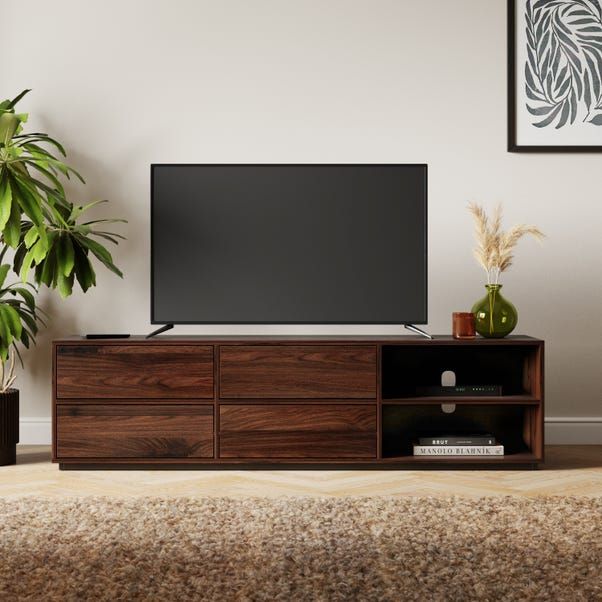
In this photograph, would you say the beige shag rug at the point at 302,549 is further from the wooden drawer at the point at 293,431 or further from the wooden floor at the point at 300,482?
the wooden drawer at the point at 293,431

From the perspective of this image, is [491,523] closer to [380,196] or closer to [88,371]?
[380,196]

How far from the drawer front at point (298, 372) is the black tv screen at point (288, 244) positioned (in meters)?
0.17

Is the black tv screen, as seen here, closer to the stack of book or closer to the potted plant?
the potted plant

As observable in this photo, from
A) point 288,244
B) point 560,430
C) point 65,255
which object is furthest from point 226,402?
point 560,430

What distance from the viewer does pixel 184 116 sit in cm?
371

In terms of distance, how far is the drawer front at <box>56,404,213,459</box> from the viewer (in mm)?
3109

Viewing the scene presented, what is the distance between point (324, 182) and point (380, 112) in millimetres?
681

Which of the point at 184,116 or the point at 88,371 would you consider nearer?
the point at 88,371

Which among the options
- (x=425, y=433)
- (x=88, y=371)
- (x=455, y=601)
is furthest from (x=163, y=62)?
(x=455, y=601)

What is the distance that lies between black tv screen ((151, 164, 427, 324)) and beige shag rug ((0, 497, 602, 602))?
92cm

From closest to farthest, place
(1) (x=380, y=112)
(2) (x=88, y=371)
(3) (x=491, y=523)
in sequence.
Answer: (3) (x=491, y=523), (2) (x=88, y=371), (1) (x=380, y=112)

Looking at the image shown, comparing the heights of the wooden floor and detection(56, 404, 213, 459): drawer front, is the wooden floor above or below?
below

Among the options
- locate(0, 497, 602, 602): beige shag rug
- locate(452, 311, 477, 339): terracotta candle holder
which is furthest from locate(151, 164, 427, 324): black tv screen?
locate(0, 497, 602, 602): beige shag rug

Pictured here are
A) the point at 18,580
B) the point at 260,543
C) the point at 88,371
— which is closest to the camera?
the point at 18,580
